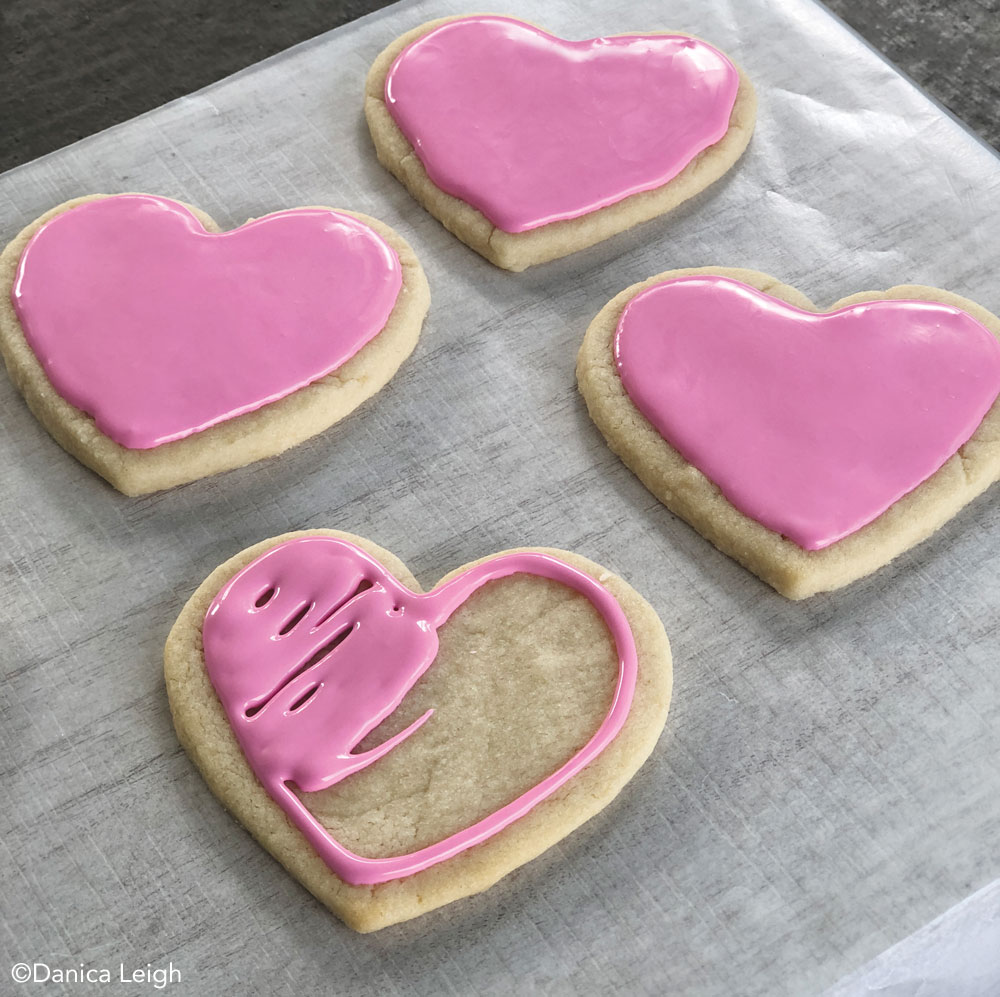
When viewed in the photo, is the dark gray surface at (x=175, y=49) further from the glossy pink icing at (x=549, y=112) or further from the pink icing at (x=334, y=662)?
the pink icing at (x=334, y=662)

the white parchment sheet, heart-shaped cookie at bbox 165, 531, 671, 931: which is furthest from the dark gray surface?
heart-shaped cookie at bbox 165, 531, 671, 931

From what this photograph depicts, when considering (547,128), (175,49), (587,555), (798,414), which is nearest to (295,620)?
(587,555)

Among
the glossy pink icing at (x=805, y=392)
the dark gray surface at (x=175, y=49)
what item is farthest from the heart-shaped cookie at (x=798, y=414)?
the dark gray surface at (x=175, y=49)

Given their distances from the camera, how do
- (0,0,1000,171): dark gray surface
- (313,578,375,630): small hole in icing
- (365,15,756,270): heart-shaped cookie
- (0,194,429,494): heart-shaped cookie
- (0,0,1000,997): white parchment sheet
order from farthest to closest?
1. (0,0,1000,171): dark gray surface
2. (365,15,756,270): heart-shaped cookie
3. (0,194,429,494): heart-shaped cookie
4. (313,578,375,630): small hole in icing
5. (0,0,1000,997): white parchment sheet

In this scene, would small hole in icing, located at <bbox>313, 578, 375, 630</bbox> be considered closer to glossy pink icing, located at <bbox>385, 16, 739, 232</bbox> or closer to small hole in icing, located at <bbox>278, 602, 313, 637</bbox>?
small hole in icing, located at <bbox>278, 602, 313, 637</bbox>

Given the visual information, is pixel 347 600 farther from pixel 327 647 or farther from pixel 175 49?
pixel 175 49
